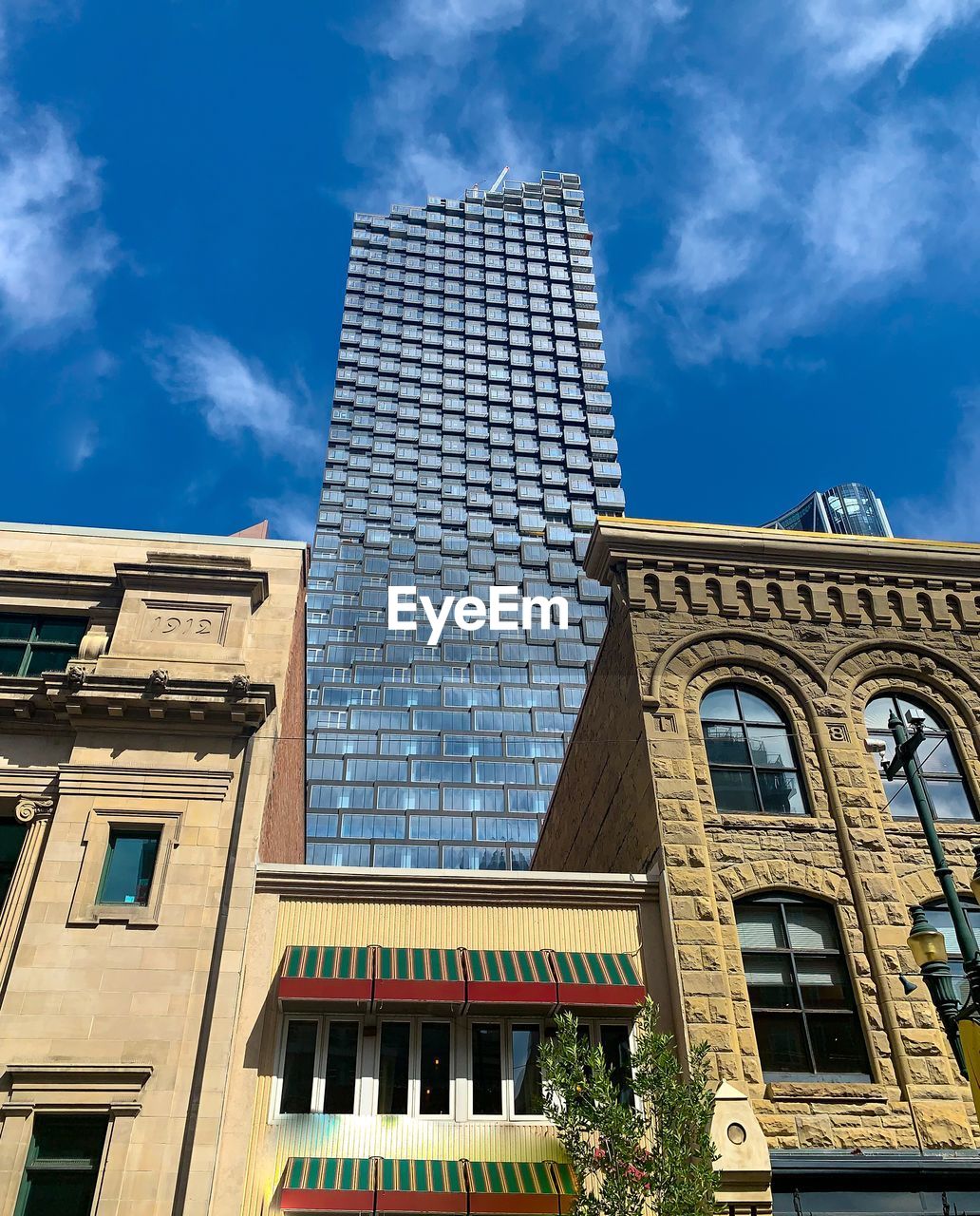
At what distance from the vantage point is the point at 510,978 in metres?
15.0

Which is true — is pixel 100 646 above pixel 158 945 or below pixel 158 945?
above

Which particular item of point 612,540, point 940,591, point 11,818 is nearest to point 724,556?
point 612,540

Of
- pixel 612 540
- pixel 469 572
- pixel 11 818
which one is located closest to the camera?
pixel 11 818

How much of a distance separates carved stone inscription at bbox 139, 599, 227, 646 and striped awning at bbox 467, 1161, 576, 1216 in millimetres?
10450

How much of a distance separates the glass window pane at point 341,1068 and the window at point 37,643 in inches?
344

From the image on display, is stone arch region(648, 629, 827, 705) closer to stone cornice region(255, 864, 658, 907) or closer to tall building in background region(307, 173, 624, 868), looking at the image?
stone cornice region(255, 864, 658, 907)

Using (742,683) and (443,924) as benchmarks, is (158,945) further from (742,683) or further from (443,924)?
(742,683)

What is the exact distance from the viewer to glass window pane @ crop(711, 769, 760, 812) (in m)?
17.7

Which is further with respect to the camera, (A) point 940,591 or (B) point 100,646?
(A) point 940,591

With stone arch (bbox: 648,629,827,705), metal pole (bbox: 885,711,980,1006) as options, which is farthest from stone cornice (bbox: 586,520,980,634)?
metal pole (bbox: 885,711,980,1006)

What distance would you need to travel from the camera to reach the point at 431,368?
431 feet

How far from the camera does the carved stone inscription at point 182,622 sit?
1862cm

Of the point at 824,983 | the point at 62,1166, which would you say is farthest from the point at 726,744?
the point at 62,1166

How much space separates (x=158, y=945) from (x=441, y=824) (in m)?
78.0
